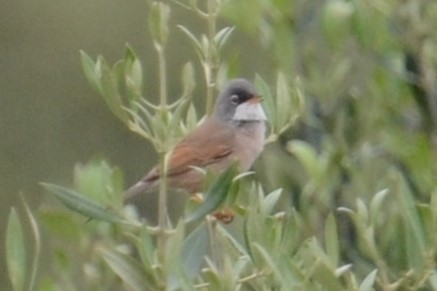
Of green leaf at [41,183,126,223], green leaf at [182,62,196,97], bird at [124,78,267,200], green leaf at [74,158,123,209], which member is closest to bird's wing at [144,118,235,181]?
bird at [124,78,267,200]

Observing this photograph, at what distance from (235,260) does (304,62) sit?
0.88 m

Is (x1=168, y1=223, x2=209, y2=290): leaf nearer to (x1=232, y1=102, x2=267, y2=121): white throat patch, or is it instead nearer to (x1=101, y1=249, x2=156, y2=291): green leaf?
(x1=101, y1=249, x2=156, y2=291): green leaf

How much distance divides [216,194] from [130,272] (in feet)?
0.56

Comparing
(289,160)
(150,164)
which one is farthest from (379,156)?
(150,164)

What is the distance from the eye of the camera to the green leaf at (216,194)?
92.0 inches

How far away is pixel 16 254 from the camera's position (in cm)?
232

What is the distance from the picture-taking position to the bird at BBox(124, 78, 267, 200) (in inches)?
185

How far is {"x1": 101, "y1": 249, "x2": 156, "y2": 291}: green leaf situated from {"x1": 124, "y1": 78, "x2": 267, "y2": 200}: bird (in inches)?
86.6

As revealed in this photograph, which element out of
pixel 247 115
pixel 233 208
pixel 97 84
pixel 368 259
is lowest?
pixel 247 115

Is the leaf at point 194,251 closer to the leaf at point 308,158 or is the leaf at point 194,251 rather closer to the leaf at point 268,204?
the leaf at point 268,204

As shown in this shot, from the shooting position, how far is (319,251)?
228 centimetres

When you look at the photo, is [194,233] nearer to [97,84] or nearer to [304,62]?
[97,84]

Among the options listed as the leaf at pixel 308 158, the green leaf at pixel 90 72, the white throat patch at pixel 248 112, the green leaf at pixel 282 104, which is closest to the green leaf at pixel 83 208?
the green leaf at pixel 90 72

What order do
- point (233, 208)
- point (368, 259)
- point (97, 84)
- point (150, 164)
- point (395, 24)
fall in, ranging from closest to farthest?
point (97, 84), point (233, 208), point (368, 259), point (395, 24), point (150, 164)
